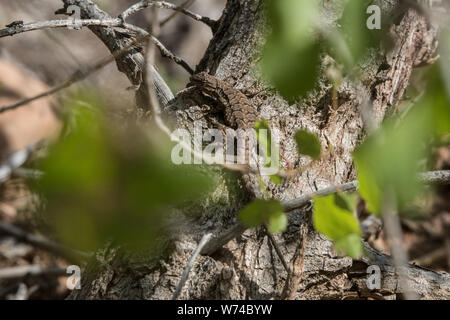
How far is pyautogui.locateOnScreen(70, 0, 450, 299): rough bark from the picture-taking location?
1.83 metres

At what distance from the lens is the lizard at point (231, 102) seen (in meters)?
2.46

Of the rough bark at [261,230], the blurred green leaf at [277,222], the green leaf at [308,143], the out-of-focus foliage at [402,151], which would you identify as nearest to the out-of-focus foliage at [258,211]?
the blurred green leaf at [277,222]

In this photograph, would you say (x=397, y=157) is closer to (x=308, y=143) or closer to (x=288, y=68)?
(x=288, y=68)

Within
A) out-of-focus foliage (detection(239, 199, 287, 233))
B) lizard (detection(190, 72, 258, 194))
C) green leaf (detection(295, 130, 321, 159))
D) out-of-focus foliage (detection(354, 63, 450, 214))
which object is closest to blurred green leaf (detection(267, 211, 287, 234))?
out-of-focus foliage (detection(239, 199, 287, 233))

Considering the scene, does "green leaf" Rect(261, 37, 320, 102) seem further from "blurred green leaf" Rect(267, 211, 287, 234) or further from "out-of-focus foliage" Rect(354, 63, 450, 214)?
"blurred green leaf" Rect(267, 211, 287, 234)

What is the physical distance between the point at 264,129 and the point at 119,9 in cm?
509

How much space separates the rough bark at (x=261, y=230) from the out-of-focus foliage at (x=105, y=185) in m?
1.05

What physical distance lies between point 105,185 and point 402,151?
1.11 ft

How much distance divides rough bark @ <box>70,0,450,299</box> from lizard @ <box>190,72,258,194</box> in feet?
0.21

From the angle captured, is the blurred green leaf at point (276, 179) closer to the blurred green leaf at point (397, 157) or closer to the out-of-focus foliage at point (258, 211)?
the out-of-focus foliage at point (258, 211)

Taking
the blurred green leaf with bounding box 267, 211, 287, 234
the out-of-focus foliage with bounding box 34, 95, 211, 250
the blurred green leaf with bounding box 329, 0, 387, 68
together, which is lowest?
the out-of-focus foliage with bounding box 34, 95, 211, 250

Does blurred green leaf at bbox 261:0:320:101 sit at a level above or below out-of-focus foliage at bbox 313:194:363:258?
above
